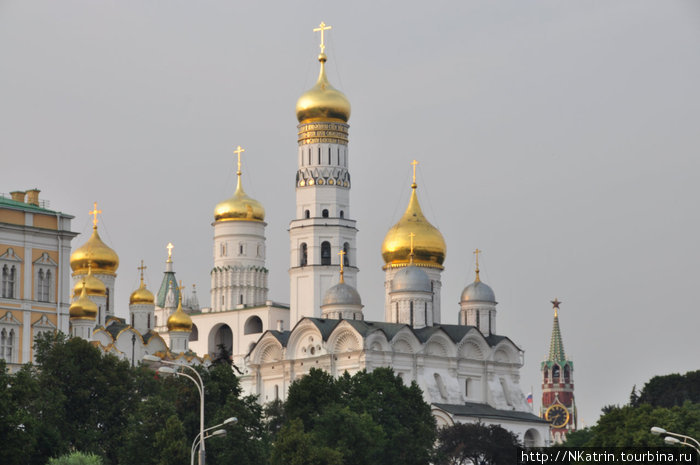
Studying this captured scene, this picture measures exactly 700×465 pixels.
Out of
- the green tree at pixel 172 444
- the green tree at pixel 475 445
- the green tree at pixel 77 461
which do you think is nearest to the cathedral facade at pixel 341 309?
the green tree at pixel 475 445

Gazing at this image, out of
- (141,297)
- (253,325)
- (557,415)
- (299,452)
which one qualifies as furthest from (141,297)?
(557,415)

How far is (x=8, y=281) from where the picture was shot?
6694 centimetres

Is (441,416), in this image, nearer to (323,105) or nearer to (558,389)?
(323,105)

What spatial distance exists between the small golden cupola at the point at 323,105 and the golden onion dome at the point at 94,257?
12179mm

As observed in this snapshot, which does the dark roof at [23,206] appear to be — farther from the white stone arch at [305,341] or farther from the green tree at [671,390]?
the green tree at [671,390]

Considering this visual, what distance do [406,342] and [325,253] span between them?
25.7 ft

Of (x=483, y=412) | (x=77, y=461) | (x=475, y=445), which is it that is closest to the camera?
(x=77, y=461)

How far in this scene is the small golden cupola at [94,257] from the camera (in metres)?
89.6

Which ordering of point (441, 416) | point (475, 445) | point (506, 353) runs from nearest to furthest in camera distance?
point (475, 445)
point (441, 416)
point (506, 353)

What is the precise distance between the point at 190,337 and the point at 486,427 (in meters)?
25.0

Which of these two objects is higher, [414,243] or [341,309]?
[414,243]

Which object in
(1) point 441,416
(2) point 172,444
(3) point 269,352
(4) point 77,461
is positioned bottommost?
(4) point 77,461

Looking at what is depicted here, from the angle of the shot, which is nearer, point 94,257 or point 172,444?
point 172,444

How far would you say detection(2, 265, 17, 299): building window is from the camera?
66812mm
